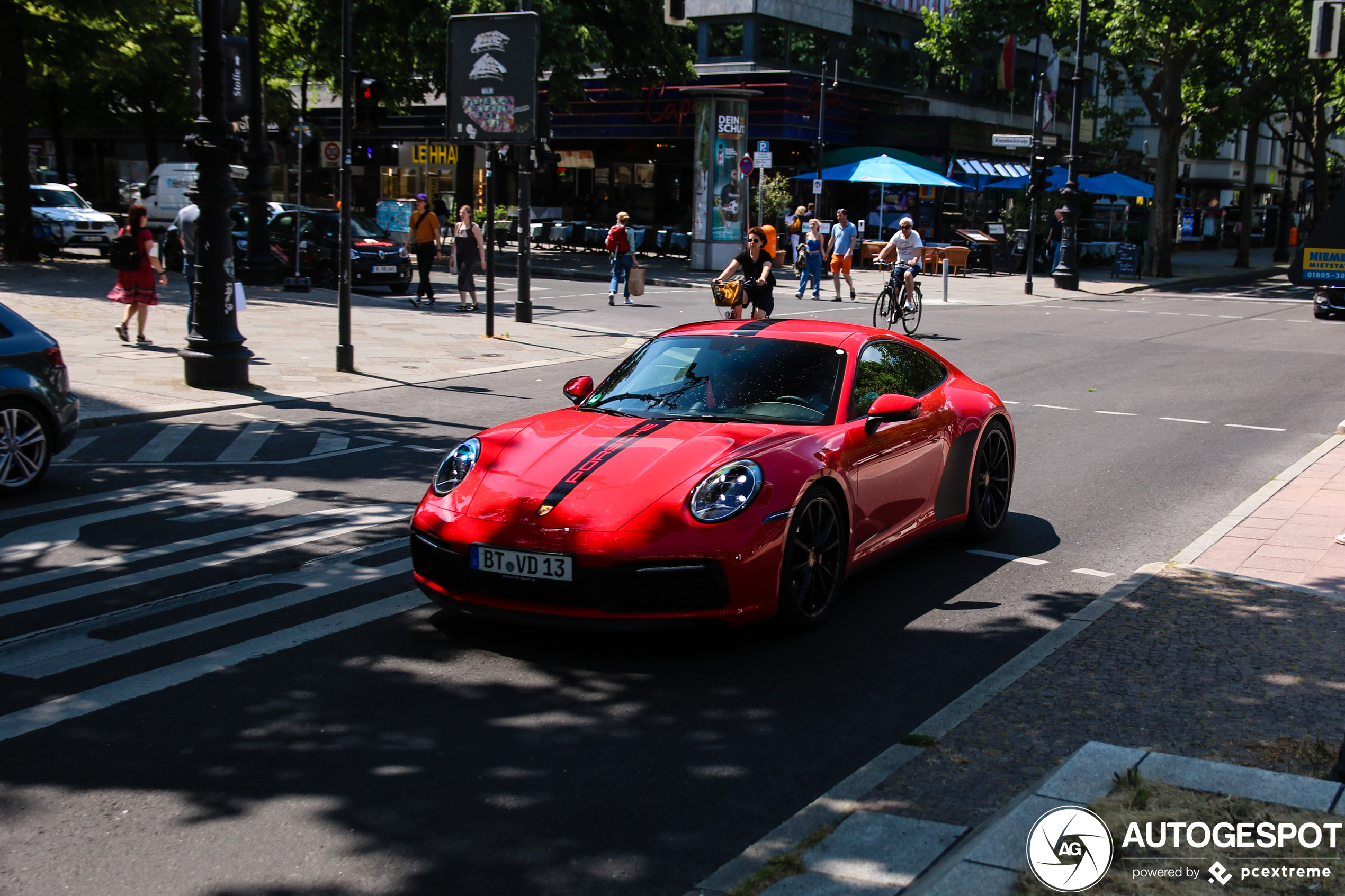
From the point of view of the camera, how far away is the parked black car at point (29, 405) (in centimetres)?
862

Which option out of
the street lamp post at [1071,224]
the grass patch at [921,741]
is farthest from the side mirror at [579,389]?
the street lamp post at [1071,224]

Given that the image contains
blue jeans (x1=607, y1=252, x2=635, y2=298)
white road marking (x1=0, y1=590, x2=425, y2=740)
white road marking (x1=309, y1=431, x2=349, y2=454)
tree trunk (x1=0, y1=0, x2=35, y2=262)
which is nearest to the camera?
white road marking (x1=0, y1=590, x2=425, y2=740)

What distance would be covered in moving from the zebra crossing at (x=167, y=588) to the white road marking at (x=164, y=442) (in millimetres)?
1406

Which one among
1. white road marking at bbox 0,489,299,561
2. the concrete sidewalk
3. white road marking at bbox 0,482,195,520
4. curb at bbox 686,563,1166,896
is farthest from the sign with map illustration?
curb at bbox 686,563,1166,896

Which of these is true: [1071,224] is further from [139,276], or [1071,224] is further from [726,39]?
[139,276]

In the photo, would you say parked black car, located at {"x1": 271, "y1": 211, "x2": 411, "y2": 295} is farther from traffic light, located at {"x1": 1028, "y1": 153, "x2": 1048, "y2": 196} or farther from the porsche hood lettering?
the porsche hood lettering

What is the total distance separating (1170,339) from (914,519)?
17143 millimetres

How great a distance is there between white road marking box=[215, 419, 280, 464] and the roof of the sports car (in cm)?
463

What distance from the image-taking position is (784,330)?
23.4 ft

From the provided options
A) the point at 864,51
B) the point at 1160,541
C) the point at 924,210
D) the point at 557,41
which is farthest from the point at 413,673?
the point at 864,51

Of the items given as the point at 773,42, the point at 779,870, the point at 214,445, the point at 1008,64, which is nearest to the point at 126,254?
the point at 214,445

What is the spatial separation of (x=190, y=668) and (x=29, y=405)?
4.40 metres

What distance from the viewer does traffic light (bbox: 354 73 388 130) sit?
15633mm

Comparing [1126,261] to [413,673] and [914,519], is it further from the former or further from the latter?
[413,673]
